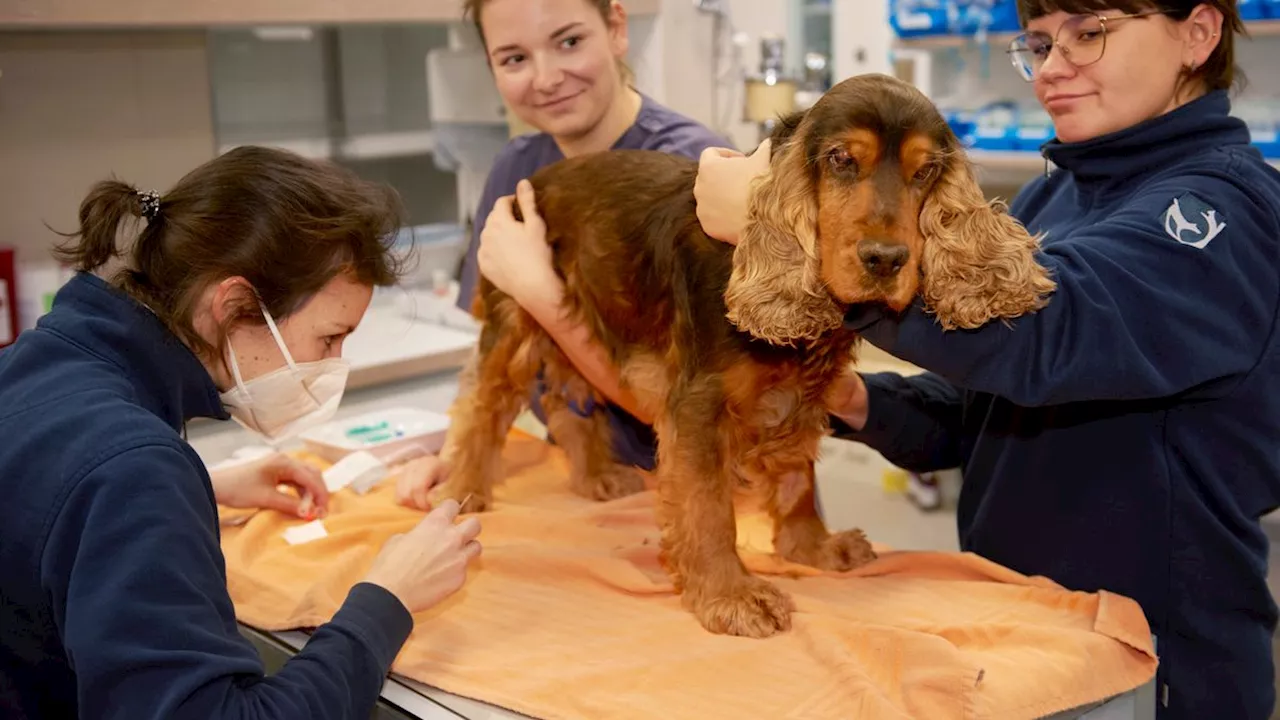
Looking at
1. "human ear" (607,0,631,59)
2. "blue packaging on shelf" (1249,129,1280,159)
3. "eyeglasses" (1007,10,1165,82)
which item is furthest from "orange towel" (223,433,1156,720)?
"blue packaging on shelf" (1249,129,1280,159)

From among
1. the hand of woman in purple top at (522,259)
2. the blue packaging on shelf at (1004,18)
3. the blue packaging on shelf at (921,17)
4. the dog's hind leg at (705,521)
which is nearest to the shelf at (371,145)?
the blue packaging on shelf at (921,17)

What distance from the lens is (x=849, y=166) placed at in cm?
156

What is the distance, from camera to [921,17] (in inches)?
178

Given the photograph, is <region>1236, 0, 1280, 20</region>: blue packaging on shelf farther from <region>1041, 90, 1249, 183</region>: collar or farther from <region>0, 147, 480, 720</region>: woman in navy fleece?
<region>0, 147, 480, 720</region>: woman in navy fleece

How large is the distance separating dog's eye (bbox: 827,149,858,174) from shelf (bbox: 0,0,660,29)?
2.16 metres

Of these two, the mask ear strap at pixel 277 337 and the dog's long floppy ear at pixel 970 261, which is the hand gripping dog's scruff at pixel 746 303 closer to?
the dog's long floppy ear at pixel 970 261

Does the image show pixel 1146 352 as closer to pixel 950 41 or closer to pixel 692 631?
pixel 692 631

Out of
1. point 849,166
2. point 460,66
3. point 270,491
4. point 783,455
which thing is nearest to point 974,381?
point 849,166

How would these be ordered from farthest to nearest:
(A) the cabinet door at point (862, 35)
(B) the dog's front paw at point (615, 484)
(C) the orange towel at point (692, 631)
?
1. (A) the cabinet door at point (862, 35)
2. (B) the dog's front paw at point (615, 484)
3. (C) the orange towel at point (692, 631)

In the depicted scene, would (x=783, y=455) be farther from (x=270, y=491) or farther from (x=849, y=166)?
(x=270, y=491)

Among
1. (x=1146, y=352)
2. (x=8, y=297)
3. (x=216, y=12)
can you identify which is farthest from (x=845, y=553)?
(x=8, y=297)

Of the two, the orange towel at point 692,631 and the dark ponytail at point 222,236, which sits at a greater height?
the dark ponytail at point 222,236

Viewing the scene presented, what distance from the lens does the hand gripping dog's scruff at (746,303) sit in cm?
154

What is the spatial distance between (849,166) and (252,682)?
0.99m
